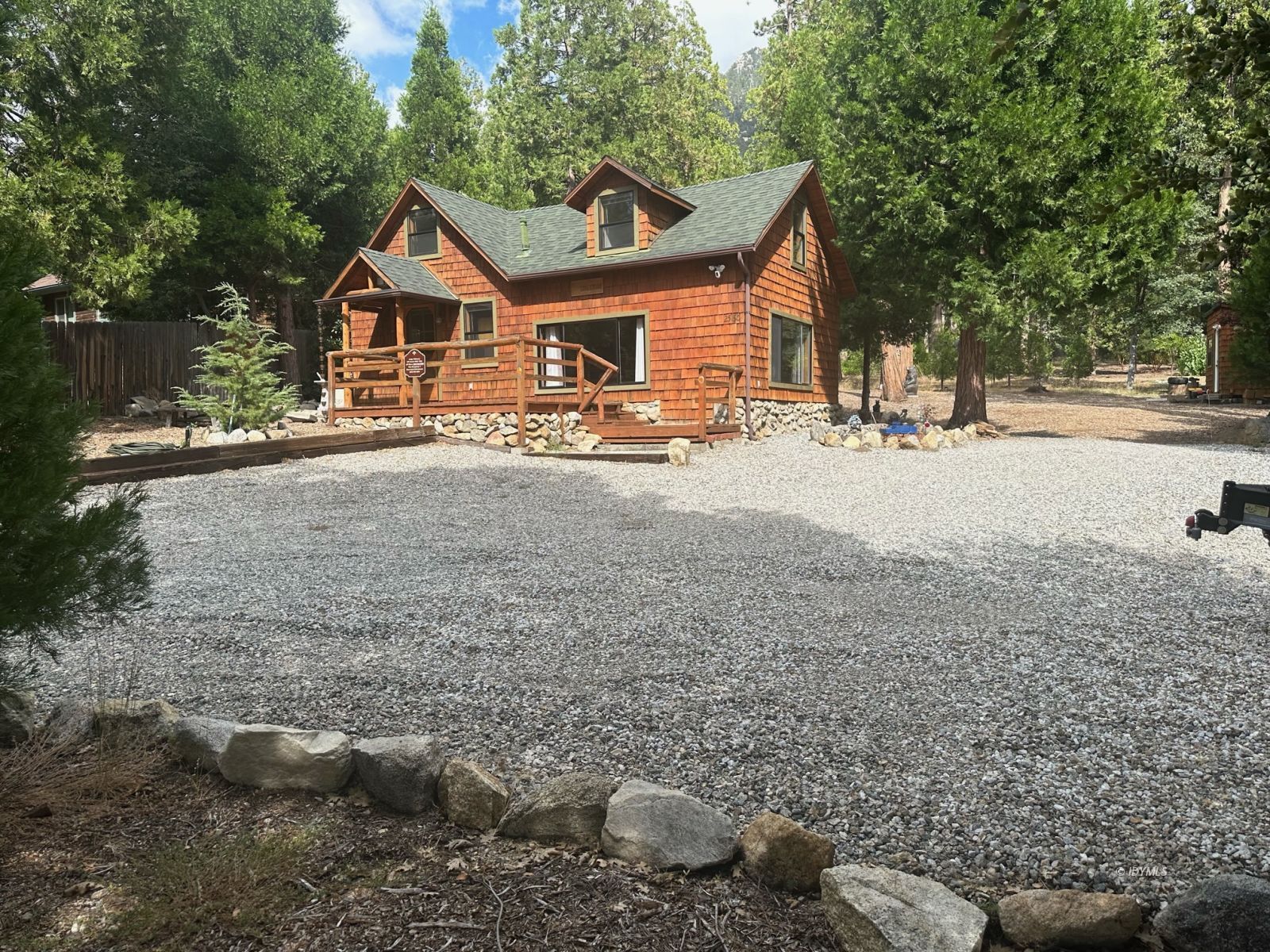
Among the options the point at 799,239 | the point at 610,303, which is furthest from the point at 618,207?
the point at 799,239

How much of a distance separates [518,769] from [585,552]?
381cm

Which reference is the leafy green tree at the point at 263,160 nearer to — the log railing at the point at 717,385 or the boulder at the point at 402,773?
the log railing at the point at 717,385

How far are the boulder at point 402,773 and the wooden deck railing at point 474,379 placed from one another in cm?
1154

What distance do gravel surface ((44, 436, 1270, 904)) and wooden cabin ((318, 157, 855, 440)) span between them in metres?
6.80

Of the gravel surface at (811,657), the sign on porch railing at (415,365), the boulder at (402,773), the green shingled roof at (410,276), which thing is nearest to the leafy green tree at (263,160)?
the green shingled roof at (410,276)

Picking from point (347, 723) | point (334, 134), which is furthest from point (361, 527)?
point (334, 134)

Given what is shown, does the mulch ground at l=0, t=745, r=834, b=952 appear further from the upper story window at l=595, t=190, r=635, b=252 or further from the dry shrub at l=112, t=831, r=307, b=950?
the upper story window at l=595, t=190, r=635, b=252

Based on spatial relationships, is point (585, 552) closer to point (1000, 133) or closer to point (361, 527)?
point (361, 527)

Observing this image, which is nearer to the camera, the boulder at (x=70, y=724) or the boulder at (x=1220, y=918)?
the boulder at (x=1220, y=918)

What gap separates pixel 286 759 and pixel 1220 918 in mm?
2757

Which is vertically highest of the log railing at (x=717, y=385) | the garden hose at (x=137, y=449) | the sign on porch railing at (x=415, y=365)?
the sign on porch railing at (x=415, y=365)

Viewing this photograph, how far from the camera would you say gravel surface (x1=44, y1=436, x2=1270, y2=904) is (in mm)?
2686

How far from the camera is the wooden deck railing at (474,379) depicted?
47.9 ft

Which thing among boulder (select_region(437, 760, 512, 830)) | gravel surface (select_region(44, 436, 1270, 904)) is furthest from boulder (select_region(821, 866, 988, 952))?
boulder (select_region(437, 760, 512, 830))
